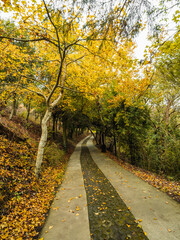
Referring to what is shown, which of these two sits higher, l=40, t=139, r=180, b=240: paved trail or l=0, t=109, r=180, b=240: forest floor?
l=0, t=109, r=180, b=240: forest floor

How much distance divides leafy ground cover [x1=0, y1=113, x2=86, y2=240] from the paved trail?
386 millimetres

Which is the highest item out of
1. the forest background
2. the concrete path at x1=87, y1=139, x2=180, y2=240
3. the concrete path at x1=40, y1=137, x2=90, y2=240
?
the forest background

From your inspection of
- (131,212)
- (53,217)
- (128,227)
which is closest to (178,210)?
(131,212)

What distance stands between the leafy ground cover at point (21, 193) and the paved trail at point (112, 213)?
0.39m

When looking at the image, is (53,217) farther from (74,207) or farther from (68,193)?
(68,193)

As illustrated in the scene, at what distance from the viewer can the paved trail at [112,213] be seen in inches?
115

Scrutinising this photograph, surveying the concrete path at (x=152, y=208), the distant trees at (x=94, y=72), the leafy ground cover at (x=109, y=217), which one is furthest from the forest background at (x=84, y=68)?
the concrete path at (x=152, y=208)

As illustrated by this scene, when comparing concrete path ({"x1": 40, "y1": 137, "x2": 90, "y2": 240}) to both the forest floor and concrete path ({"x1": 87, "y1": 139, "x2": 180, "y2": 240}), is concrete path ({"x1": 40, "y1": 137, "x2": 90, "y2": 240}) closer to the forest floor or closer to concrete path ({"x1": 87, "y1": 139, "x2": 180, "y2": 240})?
the forest floor

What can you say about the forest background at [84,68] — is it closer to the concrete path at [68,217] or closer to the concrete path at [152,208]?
the concrete path at [68,217]

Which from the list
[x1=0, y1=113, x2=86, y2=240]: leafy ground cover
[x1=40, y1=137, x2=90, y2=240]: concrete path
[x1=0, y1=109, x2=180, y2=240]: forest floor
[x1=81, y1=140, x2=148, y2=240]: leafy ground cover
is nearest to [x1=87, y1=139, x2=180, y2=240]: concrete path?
[x1=81, y1=140, x2=148, y2=240]: leafy ground cover

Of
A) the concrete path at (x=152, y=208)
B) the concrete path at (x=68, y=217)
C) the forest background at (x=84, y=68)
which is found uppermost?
the forest background at (x=84, y=68)

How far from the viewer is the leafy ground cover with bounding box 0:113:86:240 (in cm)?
298

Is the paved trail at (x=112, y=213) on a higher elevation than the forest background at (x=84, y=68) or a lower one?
lower

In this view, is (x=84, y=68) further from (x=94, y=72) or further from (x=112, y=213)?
(x=112, y=213)
